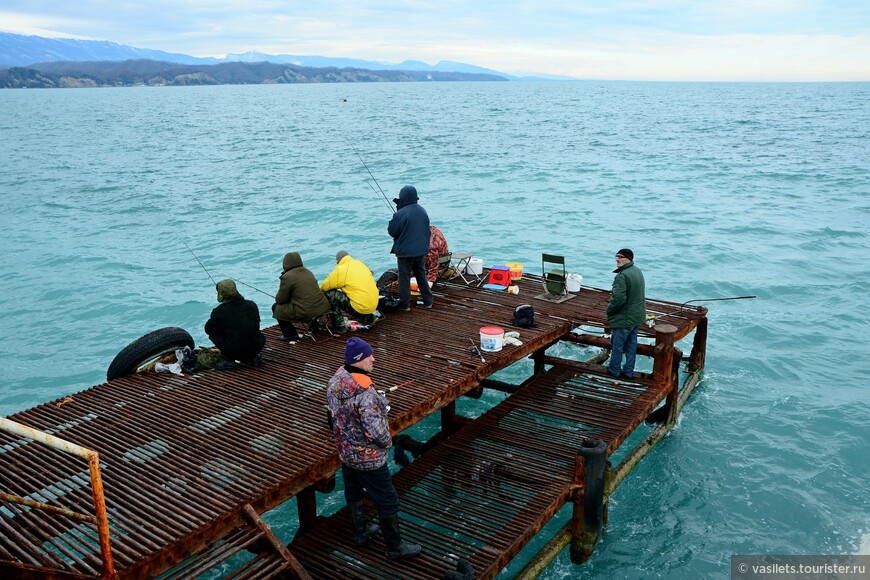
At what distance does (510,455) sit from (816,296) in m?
16.5

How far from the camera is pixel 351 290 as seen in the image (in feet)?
34.2

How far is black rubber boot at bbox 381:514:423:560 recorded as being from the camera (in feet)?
21.2

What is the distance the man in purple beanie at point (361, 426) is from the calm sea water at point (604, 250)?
3877mm

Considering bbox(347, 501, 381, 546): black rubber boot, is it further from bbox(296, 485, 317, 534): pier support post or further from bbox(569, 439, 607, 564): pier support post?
bbox(569, 439, 607, 564): pier support post

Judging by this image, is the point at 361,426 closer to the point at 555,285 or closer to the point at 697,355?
the point at 555,285

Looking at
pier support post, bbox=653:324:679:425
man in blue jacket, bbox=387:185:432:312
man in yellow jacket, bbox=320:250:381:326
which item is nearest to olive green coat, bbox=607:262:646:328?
pier support post, bbox=653:324:679:425

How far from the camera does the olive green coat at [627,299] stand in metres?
9.60

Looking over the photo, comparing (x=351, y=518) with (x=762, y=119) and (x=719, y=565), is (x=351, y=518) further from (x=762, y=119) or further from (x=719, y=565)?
(x=762, y=119)

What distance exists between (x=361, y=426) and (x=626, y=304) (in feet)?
17.7

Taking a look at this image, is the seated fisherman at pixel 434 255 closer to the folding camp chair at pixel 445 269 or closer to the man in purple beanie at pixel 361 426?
the folding camp chair at pixel 445 269

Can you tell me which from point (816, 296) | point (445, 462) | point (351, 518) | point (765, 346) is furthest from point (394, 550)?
point (816, 296)

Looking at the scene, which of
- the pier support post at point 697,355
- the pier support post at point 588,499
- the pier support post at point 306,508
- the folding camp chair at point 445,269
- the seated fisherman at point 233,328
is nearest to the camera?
the pier support post at point 588,499

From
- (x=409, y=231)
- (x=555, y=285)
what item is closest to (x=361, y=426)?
(x=409, y=231)

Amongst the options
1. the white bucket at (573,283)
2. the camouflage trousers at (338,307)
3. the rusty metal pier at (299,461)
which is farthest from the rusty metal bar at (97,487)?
the white bucket at (573,283)
